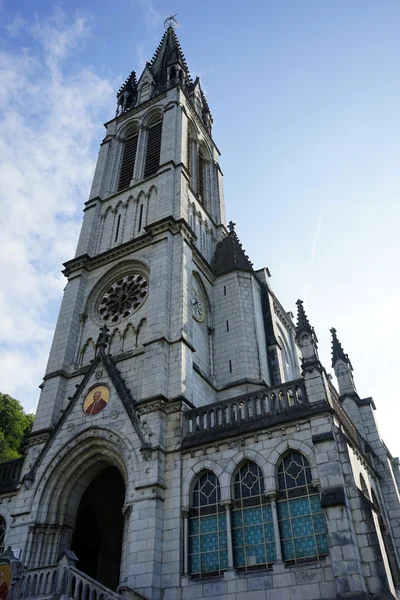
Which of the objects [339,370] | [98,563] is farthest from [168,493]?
[339,370]

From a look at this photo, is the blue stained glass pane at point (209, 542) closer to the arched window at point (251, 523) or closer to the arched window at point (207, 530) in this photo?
the arched window at point (207, 530)

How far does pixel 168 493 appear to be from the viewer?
16719 millimetres

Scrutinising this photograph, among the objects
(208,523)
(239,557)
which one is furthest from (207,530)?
(239,557)

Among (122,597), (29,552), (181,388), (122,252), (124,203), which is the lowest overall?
(122,597)

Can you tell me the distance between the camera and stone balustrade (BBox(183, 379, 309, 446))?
53.1 ft

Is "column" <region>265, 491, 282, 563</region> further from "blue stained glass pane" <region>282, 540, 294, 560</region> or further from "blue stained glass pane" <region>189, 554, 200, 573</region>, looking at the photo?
"blue stained glass pane" <region>189, 554, 200, 573</region>

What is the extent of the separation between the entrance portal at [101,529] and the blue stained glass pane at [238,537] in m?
7.84

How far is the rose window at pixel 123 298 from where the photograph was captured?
2408 centimetres

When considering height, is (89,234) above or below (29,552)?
above

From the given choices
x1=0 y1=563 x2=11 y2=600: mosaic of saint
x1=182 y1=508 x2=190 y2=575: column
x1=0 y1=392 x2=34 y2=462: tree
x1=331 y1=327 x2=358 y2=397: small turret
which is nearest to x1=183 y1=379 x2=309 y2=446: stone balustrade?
x1=182 y1=508 x2=190 y2=575: column

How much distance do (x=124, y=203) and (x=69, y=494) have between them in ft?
54.1

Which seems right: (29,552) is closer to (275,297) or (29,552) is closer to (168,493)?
(168,493)

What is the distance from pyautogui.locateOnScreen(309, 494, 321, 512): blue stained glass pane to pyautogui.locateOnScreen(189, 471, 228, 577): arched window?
285cm

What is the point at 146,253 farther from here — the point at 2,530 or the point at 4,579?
the point at 4,579
